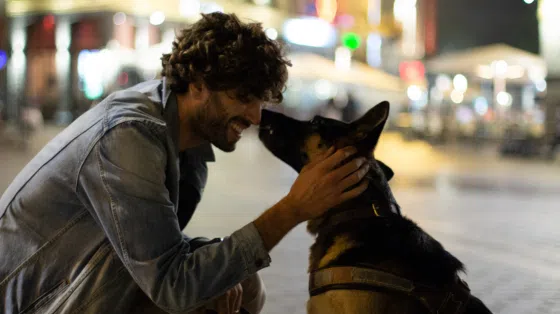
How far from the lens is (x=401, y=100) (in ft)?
100

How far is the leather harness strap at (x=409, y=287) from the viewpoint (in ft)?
6.89

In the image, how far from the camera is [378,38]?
148ft

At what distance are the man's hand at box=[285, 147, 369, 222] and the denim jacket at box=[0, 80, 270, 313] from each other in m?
0.15

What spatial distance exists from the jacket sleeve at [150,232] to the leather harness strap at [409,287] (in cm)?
32

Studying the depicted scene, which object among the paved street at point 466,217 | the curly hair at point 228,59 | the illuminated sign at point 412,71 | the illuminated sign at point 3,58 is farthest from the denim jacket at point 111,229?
the illuminated sign at point 412,71

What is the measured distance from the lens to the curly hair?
82.3 inches

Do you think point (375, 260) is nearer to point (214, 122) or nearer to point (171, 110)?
point (214, 122)

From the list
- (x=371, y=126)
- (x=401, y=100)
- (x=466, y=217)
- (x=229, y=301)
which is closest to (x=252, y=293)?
(x=229, y=301)

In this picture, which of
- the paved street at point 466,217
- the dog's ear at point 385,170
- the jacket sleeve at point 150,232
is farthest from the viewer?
the paved street at point 466,217

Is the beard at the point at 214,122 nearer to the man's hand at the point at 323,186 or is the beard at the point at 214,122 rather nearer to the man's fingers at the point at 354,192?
the man's hand at the point at 323,186

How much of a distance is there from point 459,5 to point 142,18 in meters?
19.7

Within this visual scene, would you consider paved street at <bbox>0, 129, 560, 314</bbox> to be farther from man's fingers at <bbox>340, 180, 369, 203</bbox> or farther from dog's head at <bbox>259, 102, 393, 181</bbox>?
man's fingers at <bbox>340, 180, 369, 203</bbox>

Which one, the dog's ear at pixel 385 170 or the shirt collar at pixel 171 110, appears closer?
the shirt collar at pixel 171 110

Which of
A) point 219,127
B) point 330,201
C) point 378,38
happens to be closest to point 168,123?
point 219,127
